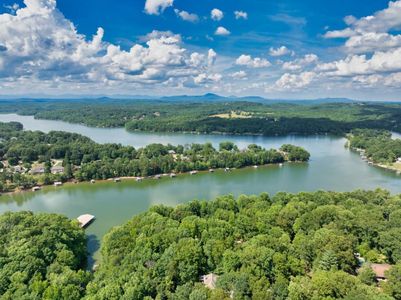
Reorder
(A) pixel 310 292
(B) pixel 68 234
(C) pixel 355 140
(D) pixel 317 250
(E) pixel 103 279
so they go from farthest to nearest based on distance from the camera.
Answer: (C) pixel 355 140 < (B) pixel 68 234 < (D) pixel 317 250 < (E) pixel 103 279 < (A) pixel 310 292

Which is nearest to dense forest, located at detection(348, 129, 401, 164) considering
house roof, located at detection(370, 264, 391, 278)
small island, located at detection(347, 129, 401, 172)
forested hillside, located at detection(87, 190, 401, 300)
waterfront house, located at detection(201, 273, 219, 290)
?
small island, located at detection(347, 129, 401, 172)

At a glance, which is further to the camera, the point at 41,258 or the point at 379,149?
the point at 379,149

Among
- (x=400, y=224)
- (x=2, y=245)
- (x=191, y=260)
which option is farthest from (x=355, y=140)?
(x=2, y=245)

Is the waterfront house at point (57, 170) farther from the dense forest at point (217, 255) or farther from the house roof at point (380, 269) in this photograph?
the house roof at point (380, 269)

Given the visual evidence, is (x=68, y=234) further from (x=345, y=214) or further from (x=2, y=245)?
(x=345, y=214)

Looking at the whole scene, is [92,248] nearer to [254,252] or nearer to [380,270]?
[254,252]

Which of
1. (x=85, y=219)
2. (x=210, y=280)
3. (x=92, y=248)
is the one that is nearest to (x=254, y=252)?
(x=210, y=280)

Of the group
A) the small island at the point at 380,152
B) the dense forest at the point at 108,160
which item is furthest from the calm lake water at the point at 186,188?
the small island at the point at 380,152
